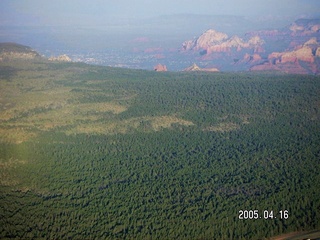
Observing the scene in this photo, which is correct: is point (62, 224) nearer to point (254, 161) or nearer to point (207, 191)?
point (207, 191)

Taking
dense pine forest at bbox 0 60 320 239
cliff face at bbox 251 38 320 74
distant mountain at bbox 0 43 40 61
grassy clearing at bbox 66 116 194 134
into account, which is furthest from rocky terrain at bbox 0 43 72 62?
cliff face at bbox 251 38 320 74

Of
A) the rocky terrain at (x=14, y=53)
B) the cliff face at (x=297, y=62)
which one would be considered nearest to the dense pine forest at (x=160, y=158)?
the rocky terrain at (x=14, y=53)

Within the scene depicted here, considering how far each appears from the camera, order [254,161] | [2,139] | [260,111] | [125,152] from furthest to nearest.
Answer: [260,111] < [2,139] < [125,152] < [254,161]

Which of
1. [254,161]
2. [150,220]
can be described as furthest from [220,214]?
[254,161]

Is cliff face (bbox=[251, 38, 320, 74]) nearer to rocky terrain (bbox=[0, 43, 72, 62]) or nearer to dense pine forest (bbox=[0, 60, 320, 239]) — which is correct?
dense pine forest (bbox=[0, 60, 320, 239])

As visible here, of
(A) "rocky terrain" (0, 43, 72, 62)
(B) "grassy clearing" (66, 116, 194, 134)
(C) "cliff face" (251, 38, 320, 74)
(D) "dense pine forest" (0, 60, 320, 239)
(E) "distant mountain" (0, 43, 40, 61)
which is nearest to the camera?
(D) "dense pine forest" (0, 60, 320, 239)

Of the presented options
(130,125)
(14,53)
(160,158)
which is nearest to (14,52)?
(14,53)

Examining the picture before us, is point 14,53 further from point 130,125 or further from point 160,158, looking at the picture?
point 160,158

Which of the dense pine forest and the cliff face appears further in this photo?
the cliff face
